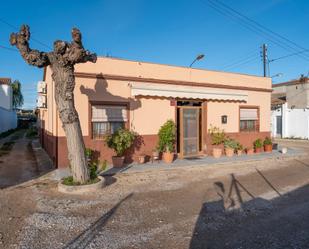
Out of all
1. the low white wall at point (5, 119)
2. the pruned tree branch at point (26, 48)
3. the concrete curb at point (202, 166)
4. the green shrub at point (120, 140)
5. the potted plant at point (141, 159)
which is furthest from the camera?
the low white wall at point (5, 119)

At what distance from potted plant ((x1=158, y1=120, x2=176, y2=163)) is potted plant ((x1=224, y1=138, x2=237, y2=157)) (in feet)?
10.1

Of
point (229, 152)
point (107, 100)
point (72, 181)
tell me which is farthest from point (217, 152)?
point (72, 181)

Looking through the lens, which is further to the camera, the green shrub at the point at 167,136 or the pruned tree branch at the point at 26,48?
the green shrub at the point at 167,136

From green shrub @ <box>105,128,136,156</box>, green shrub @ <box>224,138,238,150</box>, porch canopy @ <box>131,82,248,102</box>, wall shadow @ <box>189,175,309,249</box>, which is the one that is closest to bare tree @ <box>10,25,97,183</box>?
green shrub @ <box>105,128,136,156</box>

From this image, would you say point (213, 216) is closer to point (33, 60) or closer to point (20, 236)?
point (20, 236)

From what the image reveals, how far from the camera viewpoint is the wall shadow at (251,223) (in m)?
4.14

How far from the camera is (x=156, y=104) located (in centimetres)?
1141

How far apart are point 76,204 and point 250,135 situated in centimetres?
1093

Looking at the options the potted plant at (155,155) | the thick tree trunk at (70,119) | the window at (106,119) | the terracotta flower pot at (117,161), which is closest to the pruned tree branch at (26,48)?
the thick tree trunk at (70,119)

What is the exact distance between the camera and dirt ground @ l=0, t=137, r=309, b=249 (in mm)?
4199

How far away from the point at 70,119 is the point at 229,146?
27.4 feet

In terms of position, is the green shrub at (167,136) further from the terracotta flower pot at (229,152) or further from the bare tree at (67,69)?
the bare tree at (67,69)

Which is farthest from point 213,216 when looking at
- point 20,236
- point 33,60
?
point 33,60

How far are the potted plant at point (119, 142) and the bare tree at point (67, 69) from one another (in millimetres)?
2596
